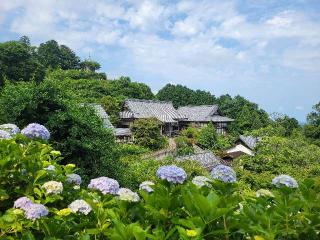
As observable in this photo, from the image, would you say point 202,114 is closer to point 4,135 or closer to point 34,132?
point 34,132

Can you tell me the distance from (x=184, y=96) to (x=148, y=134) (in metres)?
24.5

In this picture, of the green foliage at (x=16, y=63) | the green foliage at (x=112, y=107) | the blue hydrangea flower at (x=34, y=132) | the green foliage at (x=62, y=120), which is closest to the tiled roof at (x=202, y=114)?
the green foliage at (x=112, y=107)

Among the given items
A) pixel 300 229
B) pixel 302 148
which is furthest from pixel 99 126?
pixel 302 148

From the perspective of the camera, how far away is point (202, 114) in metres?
41.8

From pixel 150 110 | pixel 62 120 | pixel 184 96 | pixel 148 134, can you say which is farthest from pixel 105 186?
pixel 184 96

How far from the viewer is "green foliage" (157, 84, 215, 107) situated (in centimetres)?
5200

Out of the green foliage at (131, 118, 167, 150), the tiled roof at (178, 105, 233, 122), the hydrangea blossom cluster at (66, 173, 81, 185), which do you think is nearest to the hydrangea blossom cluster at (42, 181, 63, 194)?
the hydrangea blossom cluster at (66, 173, 81, 185)

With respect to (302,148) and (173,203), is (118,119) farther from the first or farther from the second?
(173,203)

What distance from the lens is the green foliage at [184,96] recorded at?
52.0m

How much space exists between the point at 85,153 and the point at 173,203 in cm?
738

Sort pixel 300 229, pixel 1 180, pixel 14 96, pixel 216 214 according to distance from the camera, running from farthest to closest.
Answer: pixel 14 96, pixel 1 180, pixel 300 229, pixel 216 214

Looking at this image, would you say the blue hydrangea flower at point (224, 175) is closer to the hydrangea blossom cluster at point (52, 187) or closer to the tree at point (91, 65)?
the hydrangea blossom cluster at point (52, 187)

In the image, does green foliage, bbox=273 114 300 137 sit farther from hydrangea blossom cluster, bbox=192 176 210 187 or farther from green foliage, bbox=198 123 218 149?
hydrangea blossom cluster, bbox=192 176 210 187

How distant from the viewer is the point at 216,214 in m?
1.36
